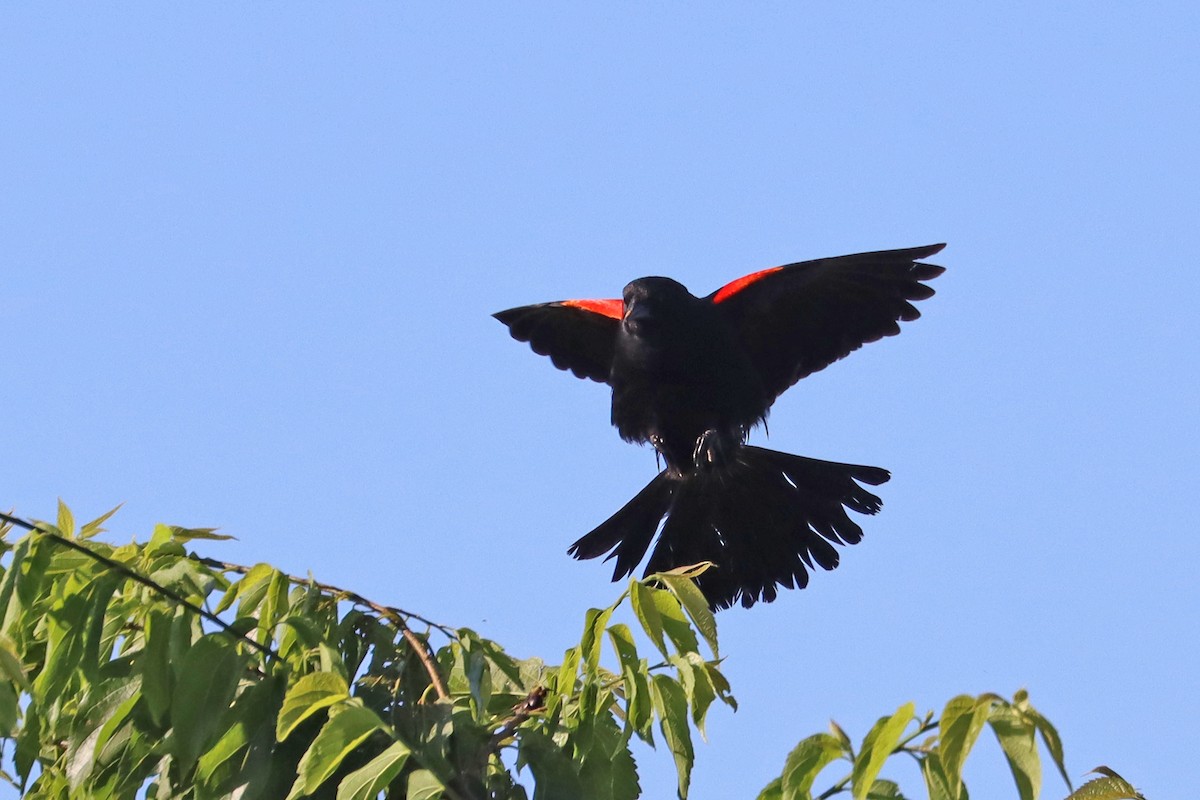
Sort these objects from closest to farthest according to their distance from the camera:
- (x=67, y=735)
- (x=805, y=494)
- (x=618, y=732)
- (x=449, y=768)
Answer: (x=449, y=768) → (x=618, y=732) → (x=67, y=735) → (x=805, y=494)

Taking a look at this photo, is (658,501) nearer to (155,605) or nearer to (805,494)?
(805,494)

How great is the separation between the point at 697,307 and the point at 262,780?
3.89 m

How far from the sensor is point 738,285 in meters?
6.00

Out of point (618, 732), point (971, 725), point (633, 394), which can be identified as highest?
point (633, 394)

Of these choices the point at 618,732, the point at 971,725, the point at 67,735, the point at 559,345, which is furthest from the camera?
the point at 559,345

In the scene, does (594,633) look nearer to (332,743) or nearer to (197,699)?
(332,743)

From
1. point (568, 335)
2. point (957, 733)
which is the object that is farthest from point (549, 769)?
point (568, 335)

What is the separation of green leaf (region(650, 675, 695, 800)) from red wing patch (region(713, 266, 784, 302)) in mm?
3890

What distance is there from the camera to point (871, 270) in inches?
229

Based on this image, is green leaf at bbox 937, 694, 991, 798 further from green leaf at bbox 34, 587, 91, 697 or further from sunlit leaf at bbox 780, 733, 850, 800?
green leaf at bbox 34, 587, 91, 697

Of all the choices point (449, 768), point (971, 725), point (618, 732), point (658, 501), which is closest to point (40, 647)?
point (449, 768)

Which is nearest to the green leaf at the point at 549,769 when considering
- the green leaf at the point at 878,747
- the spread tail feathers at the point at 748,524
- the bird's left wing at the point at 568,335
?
the green leaf at the point at 878,747

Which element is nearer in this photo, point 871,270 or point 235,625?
point 235,625

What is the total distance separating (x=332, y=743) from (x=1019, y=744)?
0.91 metres
